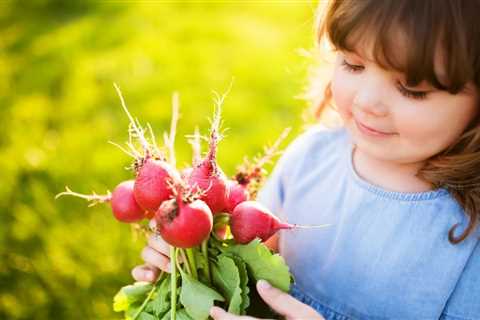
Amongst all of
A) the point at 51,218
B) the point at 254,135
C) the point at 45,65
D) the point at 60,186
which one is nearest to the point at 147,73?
the point at 45,65

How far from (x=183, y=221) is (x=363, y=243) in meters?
0.66

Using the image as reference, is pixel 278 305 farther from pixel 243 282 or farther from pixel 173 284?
pixel 173 284

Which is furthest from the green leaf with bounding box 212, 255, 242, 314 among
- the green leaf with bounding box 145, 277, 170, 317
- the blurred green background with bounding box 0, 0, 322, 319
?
the blurred green background with bounding box 0, 0, 322, 319

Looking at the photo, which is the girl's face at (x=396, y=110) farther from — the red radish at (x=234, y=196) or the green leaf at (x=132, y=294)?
the green leaf at (x=132, y=294)

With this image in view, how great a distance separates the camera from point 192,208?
1321 millimetres

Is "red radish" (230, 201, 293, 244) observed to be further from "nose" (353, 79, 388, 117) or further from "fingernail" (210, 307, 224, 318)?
"nose" (353, 79, 388, 117)

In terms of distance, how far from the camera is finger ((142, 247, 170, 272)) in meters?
1.59

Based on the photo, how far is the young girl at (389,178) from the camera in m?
1.39

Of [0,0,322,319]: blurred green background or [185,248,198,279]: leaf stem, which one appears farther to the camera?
[0,0,322,319]: blurred green background

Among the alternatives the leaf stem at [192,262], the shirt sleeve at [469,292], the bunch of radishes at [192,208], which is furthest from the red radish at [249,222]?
the shirt sleeve at [469,292]

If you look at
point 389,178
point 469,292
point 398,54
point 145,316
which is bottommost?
point 145,316

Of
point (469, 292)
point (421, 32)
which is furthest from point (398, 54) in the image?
point (469, 292)

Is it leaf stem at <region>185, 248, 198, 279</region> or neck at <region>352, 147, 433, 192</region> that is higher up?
neck at <region>352, 147, 433, 192</region>

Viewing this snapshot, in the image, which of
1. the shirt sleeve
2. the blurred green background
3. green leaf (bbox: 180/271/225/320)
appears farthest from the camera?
the blurred green background
